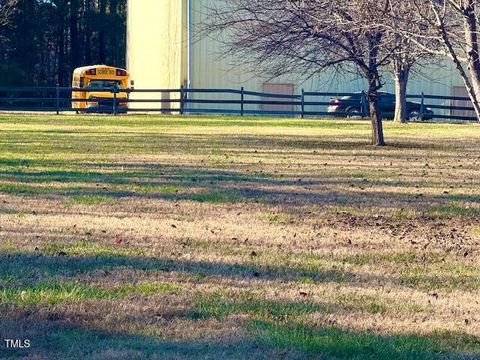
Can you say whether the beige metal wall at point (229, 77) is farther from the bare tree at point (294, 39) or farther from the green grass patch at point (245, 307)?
the green grass patch at point (245, 307)

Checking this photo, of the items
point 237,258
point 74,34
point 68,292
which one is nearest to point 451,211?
point 237,258

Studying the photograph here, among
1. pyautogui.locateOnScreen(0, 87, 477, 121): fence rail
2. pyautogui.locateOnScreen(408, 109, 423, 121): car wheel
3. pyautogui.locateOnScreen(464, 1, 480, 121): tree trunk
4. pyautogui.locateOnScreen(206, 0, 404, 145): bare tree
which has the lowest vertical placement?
pyautogui.locateOnScreen(408, 109, 423, 121): car wheel

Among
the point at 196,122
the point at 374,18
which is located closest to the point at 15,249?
the point at 374,18

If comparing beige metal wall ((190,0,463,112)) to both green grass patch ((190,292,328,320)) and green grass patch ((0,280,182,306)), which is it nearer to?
green grass patch ((0,280,182,306))

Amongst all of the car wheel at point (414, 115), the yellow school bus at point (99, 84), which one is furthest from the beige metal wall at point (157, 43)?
the car wheel at point (414, 115)

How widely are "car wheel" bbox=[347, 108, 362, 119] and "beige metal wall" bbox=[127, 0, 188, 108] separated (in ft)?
26.7

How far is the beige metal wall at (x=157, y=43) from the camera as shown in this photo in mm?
45375

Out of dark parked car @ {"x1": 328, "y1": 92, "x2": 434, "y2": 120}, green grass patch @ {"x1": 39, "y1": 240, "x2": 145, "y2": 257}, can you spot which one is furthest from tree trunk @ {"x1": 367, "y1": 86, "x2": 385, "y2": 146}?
dark parked car @ {"x1": 328, "y1": 92, "x2": 434, "y2": 120}

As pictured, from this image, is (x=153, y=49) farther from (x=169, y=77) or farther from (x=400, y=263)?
(x=400, y=263)

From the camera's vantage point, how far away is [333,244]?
9938 millimetres

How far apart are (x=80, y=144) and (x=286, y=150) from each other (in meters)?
4.97

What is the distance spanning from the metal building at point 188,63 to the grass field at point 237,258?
2556cm

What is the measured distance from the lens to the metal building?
4431cm

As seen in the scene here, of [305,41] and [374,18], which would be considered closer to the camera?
[374,18]
